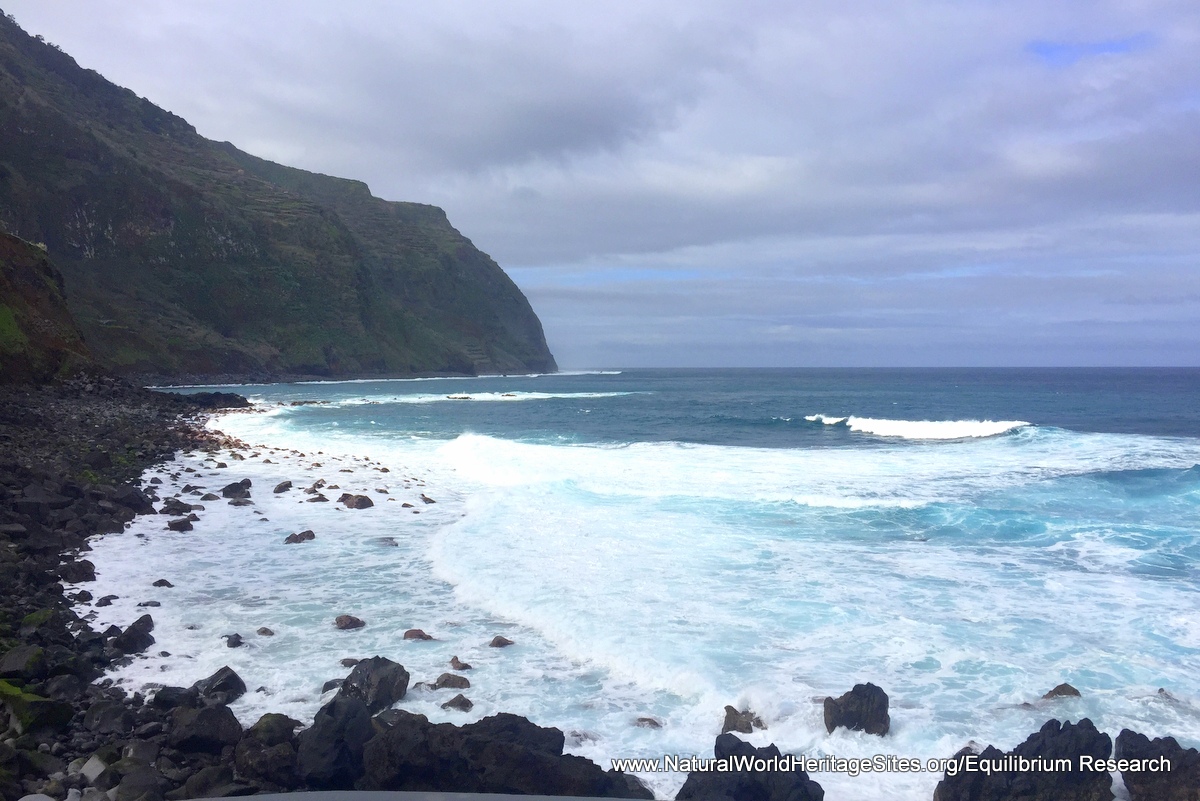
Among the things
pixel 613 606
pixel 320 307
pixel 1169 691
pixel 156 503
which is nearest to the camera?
pixel 1169 691

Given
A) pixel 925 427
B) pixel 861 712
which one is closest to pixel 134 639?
pixel 861 712

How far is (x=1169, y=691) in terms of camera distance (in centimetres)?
645

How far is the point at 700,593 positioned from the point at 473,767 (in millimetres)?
5028

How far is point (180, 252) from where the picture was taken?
7731cm

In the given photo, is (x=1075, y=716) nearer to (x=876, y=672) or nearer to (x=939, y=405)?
(x=876, y=672)

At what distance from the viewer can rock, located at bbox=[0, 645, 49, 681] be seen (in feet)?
18.1

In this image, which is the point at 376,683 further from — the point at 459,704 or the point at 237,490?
the point at 237,490

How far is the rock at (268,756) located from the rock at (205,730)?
0.41ft

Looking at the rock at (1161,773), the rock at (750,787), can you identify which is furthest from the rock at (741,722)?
the rock at (1161,773)

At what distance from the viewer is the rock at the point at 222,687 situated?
578 cm

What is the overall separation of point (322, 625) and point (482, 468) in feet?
39.8

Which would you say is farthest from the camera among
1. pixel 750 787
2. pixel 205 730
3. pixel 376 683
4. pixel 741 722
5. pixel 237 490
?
pixel 237 490

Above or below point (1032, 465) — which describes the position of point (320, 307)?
above

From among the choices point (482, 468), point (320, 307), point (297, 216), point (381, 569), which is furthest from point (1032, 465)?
point (297, 216)
